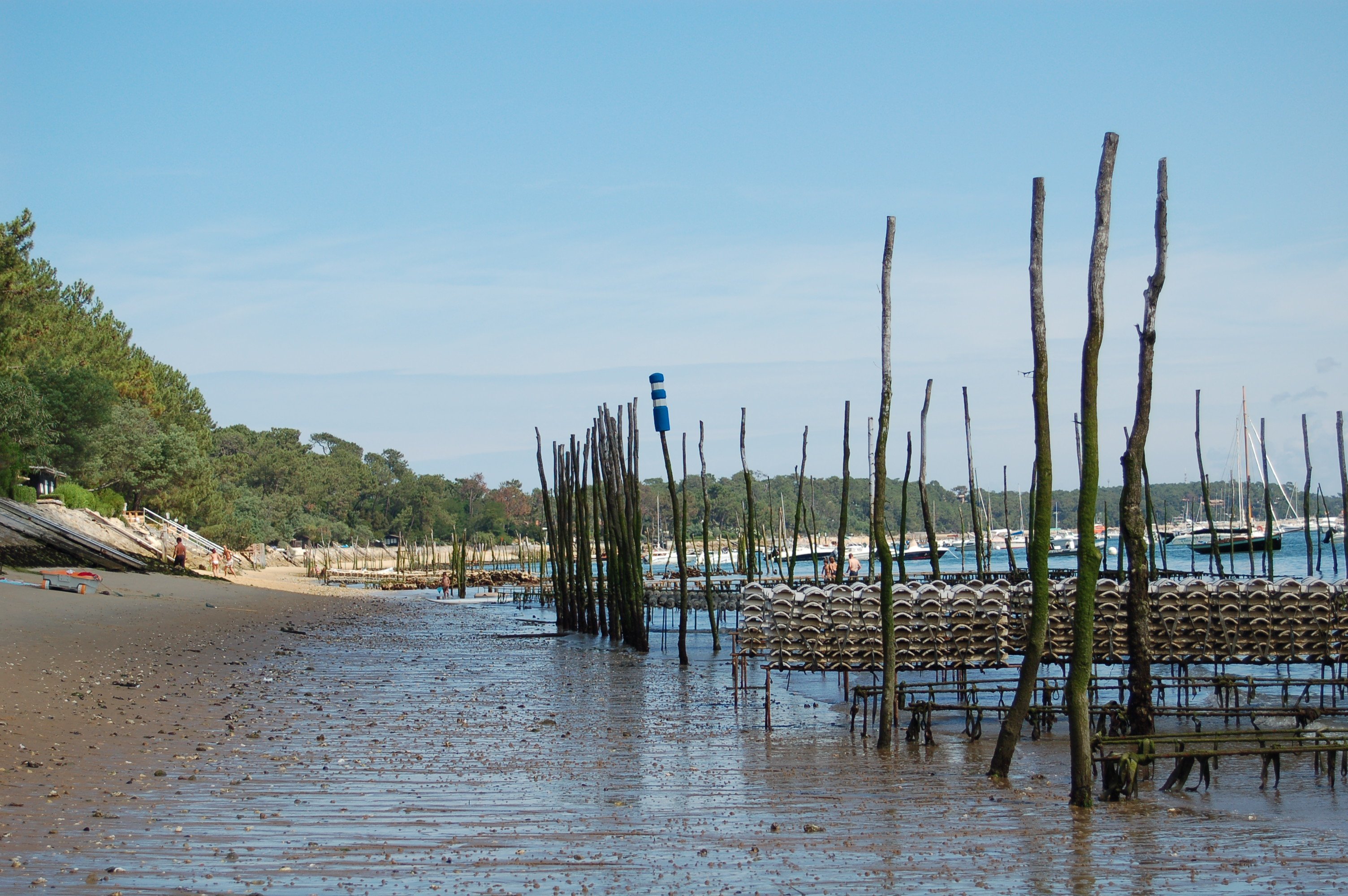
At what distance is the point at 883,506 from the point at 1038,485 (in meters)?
2.89

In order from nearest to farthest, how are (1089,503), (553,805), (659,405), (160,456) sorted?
(553,805) < (1089,503) < (659,405) < (160,456)

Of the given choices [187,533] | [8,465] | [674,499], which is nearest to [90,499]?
[8,465]

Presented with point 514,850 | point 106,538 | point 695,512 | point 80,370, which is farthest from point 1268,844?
point 695,512

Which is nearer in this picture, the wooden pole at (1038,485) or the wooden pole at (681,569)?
the wooden pole at (1038,485)

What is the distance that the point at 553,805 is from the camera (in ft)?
31.0

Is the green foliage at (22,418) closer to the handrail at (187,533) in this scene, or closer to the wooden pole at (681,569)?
the handrail at (187,533)

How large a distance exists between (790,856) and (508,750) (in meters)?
4.85

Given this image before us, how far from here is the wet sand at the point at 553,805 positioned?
24.1 feet

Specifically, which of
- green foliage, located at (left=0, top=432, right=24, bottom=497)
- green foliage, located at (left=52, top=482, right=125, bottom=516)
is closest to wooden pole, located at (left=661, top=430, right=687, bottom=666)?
green foliage, located at (left=0, top=432, right=24, bottom=497)

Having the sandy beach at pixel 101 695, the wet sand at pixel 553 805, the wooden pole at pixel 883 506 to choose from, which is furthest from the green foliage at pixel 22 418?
the wooden pole at pixel 883 506

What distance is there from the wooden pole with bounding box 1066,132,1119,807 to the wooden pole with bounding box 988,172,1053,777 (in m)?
0.38

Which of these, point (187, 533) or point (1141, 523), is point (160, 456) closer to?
point (187, 533)

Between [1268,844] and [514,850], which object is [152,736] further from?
[1268,844]

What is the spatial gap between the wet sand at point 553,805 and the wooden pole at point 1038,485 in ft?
2.69
